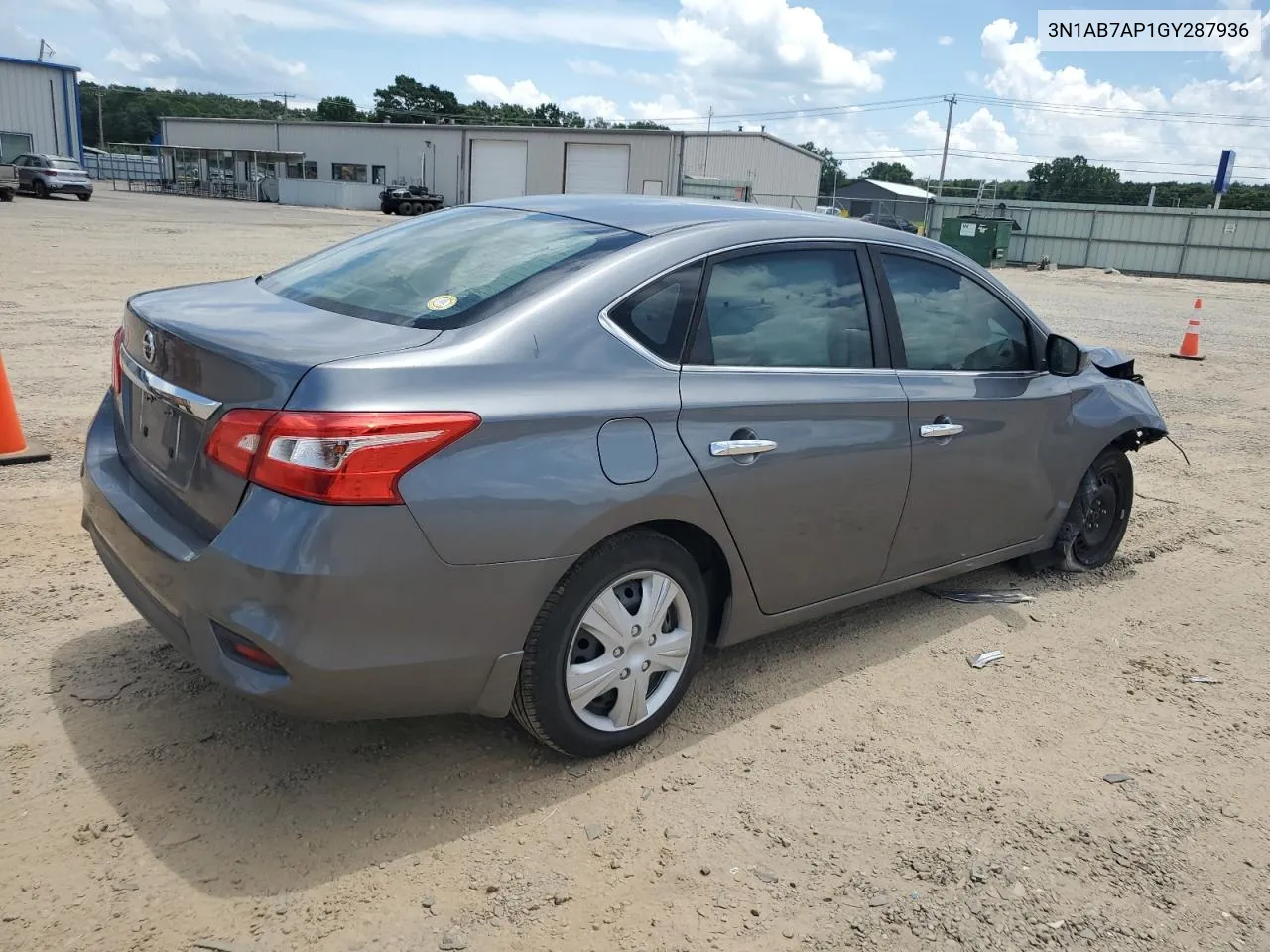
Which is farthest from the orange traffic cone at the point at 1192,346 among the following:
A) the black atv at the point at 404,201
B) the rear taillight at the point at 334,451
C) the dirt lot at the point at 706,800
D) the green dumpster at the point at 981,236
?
the black atv at the point at 404,201

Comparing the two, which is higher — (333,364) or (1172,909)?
(333,364)

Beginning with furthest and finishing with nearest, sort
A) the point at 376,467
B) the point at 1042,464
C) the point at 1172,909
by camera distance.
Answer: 1. the point at 1042,464
2. the point at 1172,909
3. the point at 376,467

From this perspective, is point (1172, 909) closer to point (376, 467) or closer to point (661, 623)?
point (661, 623)

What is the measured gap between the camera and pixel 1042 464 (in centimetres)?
440

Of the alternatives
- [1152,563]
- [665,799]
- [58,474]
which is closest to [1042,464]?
[1152,563]

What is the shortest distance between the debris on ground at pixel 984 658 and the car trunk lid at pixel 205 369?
2.60m

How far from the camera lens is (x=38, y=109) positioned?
4594 centimetres

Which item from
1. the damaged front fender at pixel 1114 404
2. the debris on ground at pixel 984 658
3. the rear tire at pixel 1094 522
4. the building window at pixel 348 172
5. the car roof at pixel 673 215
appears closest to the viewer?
the car roof at pixel 673 215

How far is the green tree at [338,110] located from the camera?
109 meters

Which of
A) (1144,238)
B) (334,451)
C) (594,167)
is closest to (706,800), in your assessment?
(334,451)

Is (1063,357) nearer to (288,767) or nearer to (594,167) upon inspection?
(288,767)

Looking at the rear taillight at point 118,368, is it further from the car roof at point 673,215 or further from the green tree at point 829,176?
the green tree at point 829,176

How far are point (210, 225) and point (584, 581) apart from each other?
29750 millimetres

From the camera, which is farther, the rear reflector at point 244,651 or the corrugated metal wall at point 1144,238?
the corrugated metal wall at point 1144,238
